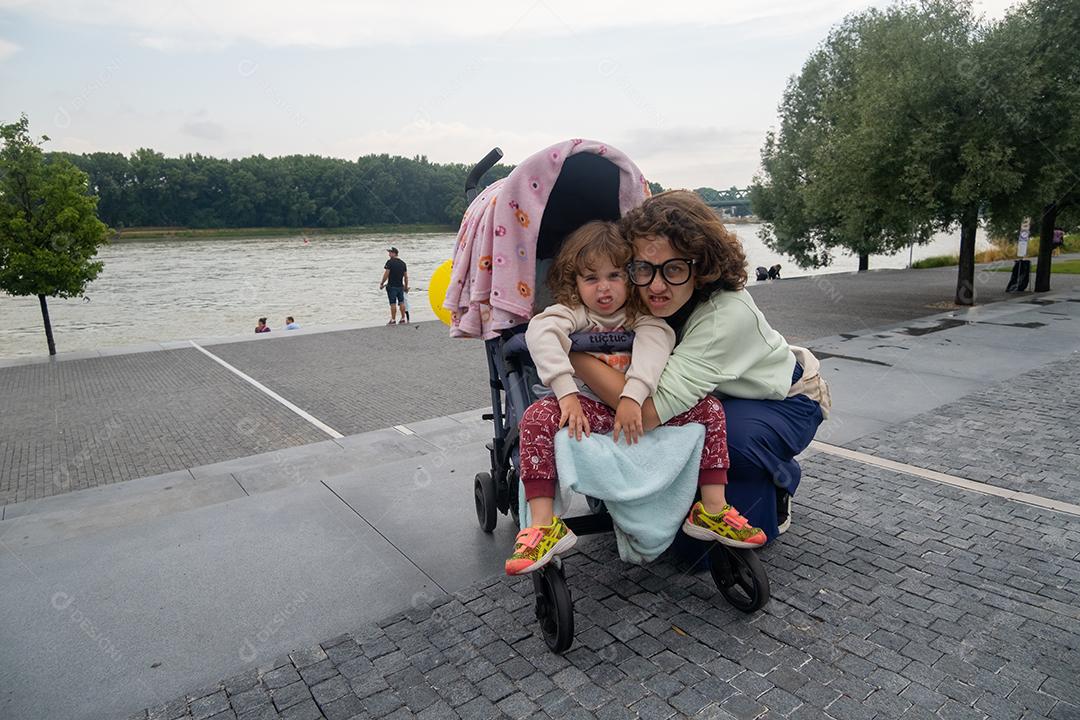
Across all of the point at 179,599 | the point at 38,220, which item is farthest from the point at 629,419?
the point at 38,220

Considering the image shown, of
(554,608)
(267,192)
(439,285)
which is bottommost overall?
(554,608)

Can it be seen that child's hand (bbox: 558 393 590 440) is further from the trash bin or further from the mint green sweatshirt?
the trash bin

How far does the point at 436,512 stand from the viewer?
4340mm

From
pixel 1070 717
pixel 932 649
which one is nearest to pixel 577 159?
pixel 932 649

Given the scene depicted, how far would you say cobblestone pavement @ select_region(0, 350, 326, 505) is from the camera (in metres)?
5.72

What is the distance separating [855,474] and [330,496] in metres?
3.57

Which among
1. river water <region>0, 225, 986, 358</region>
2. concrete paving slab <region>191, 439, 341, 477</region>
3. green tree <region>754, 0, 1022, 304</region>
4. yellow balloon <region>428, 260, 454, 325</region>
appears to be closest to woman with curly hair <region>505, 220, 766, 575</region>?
yellow balloon <region>428, 260, 454, 325</region>

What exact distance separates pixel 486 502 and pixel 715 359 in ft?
5.30

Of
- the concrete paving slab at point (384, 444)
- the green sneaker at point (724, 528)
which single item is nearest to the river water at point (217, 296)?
the concrete paving slab at point (384, 444)

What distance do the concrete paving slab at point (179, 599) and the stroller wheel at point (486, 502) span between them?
20.2 inches

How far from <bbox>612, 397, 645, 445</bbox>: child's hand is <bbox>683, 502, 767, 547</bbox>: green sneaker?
42 cm

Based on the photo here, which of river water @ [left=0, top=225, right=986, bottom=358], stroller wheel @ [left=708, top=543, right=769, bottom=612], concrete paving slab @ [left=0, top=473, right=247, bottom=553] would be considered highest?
stroller wheel @ [left=708, top=543, right=769, bottom=612]

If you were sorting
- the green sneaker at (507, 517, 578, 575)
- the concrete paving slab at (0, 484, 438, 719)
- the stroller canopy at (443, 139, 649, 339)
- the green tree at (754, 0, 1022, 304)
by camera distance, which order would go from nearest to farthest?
the green sneaker at (507, 517, 578, 575)
the concrete paving slab at (0, 484, 438, 719)
the stroller canopy at (443, 139, 649, 339)
the green tree at (754, 0, 1022, 304)

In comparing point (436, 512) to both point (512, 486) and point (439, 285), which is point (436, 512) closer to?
point (512, 486)
